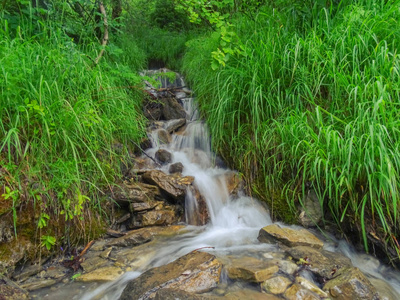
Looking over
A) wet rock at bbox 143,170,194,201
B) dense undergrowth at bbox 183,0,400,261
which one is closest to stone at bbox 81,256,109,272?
wet rock at bbox 143,170,194,201

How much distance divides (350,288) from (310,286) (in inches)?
9.7

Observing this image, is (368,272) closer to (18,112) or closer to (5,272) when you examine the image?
(5,272)

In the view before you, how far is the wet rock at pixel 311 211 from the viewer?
2.60 metres

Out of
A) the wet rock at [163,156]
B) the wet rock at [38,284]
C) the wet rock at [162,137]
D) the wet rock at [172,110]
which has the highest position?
the wet rock at [172,110]

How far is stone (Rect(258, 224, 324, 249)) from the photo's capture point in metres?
2.33

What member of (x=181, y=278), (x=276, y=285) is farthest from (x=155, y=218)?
(x=276, y=285)

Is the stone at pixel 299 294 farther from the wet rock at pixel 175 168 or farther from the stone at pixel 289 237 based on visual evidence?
the wet rock at pixel 175 168

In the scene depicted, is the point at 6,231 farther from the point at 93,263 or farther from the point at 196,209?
the point at 196,209

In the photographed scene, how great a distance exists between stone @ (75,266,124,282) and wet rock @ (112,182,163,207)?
0.80 meters

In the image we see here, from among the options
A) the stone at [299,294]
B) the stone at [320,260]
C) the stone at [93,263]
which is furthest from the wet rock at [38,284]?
the stone at [320,260]

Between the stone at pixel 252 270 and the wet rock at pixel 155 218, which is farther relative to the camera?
the wet rock at pixel 155 218

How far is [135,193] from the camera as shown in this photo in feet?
9.85

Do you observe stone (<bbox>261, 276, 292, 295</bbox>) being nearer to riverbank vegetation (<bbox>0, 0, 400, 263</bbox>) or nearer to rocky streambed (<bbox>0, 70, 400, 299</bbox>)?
rocky streambed (<bbox>0, 70, 400, 299</bbox>)

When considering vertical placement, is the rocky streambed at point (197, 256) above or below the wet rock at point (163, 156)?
below
